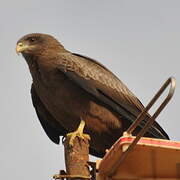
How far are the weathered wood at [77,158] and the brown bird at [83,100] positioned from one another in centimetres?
218

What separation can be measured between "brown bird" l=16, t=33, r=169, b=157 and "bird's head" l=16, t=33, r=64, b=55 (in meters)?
0.36

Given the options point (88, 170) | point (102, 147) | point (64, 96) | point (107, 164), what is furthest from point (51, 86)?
point (107, 164)

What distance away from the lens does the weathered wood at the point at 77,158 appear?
6176mm

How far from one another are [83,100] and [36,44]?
1.63 meters

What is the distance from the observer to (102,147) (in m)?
9.44

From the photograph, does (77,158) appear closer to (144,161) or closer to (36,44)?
(144,161)

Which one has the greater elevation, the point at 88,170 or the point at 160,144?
the point at 160,144

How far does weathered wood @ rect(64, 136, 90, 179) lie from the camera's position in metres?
6.18

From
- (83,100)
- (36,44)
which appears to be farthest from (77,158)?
(36,44)

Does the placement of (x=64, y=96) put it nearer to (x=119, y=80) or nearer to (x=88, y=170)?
(x=119, y=80)

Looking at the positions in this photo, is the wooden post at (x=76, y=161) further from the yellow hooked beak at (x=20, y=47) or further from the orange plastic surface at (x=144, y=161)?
the yellow hooked beak at (x=20, y=47)

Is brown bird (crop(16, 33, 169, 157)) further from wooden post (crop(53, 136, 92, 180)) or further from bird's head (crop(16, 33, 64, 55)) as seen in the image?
wooden post (crop(53, 136, 92, 180))

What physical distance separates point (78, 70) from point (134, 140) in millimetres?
4513

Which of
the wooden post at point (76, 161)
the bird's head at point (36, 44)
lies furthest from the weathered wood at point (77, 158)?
the bird's head at point (36, 44)
